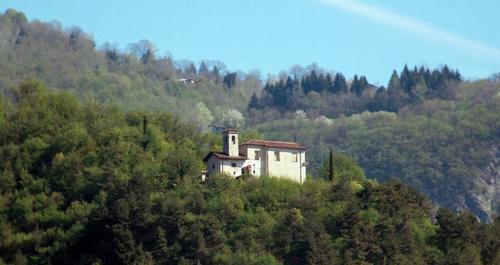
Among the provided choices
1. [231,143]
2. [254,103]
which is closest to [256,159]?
[231,143]

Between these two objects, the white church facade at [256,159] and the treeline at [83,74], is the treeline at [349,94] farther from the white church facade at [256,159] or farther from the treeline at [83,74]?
the white church facade at [256,159]

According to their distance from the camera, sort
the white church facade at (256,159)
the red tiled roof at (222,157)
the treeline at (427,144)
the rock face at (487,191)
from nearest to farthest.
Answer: the red tiled roof at (222,157) < the white church facade at (256,159) < the treeline at (427,144) < the rock face at (487,191)

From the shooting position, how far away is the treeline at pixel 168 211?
6731 cm

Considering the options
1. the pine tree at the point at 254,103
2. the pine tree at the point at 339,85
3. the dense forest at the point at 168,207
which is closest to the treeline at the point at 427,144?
the pine tree at the point at 339,85

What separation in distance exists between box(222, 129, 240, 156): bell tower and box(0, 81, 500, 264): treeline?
182 cm

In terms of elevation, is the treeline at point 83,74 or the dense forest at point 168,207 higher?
the treeline at point 83,74

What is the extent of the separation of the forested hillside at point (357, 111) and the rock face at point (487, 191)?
0.43 feet

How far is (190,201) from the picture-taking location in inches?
2758

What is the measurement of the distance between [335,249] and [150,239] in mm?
9473

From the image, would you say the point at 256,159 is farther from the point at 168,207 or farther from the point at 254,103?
the point at 254,103

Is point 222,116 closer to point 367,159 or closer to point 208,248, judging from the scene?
point 367,159

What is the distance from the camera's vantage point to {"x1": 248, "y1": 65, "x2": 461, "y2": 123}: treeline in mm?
186500

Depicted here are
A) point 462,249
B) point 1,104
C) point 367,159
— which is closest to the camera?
point 462,249

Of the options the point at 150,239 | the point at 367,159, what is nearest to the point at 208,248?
the point at 150,239
